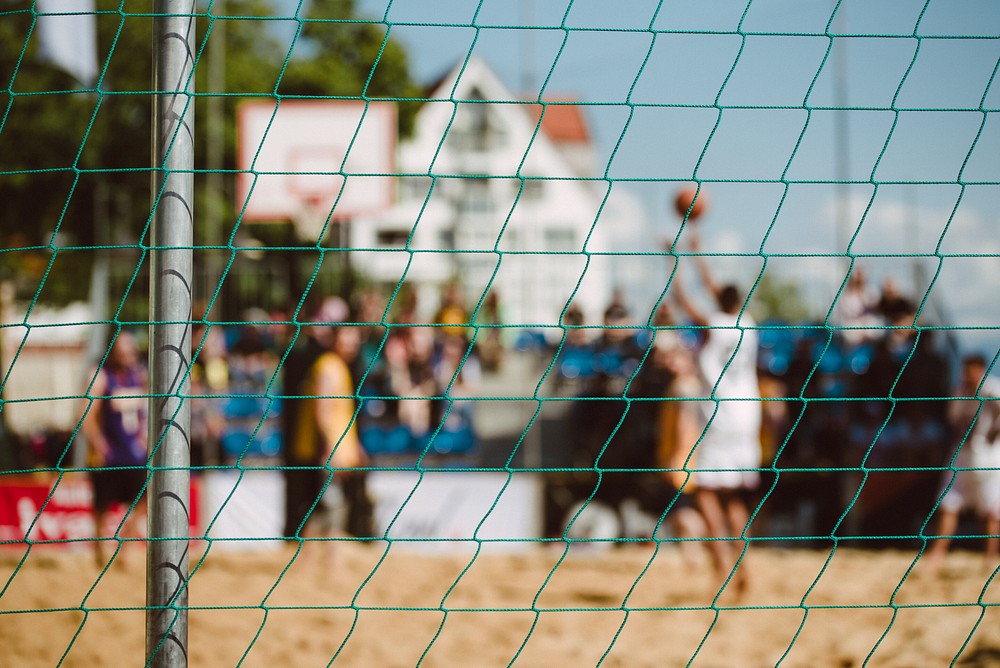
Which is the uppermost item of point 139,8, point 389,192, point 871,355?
point 139,8

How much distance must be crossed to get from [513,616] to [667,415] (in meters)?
1.58

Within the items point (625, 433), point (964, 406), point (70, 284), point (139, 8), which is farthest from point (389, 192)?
point (70, 284)

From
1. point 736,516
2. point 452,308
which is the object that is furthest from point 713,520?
point 452,308

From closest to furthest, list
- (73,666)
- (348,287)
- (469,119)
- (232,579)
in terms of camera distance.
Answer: (73,666), (232,579), (348,287), (469,119)

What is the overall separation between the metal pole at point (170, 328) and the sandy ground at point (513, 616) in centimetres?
64

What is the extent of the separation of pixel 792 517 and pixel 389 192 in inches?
214

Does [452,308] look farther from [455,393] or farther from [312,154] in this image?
[312,154]

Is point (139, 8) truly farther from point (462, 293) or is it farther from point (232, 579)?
point (232, 579)

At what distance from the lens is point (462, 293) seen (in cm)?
1060

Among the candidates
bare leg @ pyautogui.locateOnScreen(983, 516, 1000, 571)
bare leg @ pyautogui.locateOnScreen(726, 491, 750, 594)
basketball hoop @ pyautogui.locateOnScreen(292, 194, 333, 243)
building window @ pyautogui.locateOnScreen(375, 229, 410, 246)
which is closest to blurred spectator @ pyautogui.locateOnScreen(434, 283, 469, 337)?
basketball hoop @ pyautogui.locateOnScreen(292, 194, 333, 243)

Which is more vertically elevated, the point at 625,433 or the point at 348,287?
the point at 348,287

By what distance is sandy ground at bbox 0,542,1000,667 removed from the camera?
398cm

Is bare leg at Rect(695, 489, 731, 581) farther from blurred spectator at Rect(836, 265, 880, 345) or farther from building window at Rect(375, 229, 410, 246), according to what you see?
building window at Rect(375, 229, 410, 246)

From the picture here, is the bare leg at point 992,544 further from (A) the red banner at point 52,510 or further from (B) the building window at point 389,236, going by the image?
(B) the building window at point 389,236
